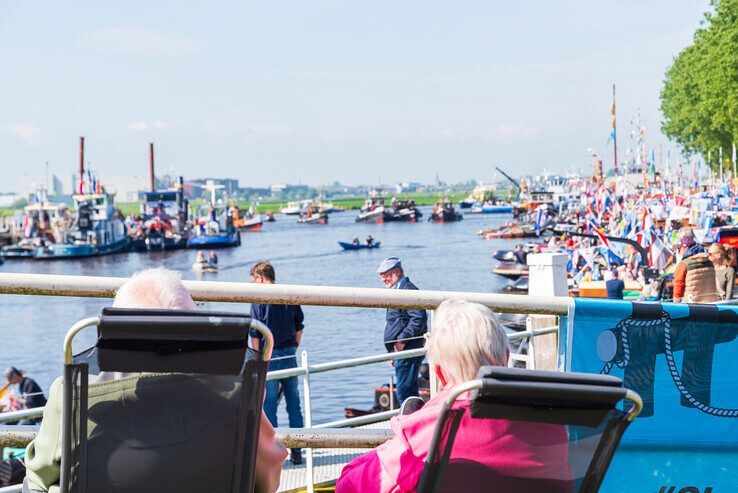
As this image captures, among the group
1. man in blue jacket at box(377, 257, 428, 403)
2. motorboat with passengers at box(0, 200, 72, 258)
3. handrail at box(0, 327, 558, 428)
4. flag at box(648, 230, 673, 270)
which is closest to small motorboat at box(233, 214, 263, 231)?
motorboat with passengers at box(0, 200, 72, 258)

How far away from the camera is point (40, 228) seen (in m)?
116

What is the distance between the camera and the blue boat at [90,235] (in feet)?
325

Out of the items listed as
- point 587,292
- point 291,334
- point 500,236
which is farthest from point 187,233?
point 291,334

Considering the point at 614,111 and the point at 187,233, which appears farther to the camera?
the point at 187,233

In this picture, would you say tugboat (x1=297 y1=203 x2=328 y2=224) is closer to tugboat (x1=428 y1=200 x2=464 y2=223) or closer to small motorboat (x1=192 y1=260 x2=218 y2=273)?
tugboat (x1=428 y1=200 x2=464 y2=223)

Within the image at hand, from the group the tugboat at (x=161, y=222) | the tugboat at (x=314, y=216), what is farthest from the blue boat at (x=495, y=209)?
the tugboat at (x=161, y=222)

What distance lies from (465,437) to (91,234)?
105716 mm

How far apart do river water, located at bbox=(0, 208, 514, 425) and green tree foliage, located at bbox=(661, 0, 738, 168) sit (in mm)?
13399

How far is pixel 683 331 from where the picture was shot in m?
3.76

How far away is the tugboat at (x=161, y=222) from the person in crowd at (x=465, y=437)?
106 m

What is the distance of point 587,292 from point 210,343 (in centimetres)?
2776

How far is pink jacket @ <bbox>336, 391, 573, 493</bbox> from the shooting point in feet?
8.77

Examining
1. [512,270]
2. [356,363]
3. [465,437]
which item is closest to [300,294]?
[465,437]

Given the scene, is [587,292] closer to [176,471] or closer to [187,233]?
[176,471]
